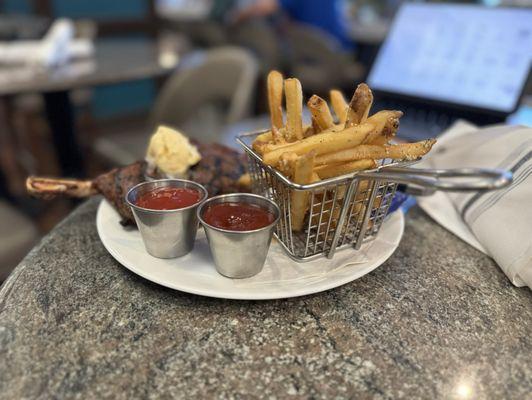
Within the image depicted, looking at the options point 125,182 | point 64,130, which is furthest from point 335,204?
point 64,130

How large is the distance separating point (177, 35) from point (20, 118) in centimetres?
231

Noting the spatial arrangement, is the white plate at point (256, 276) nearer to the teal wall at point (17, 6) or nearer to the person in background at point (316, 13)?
the person in background at point (316, 13)

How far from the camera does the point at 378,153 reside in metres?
0.85

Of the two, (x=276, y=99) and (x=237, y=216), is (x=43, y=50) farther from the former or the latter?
(x=237, y=216)

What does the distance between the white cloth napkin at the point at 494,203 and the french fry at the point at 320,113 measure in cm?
43

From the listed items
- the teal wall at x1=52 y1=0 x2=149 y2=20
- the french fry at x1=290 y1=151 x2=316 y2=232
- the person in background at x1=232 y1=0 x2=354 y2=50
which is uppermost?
the french fry at x1=290 y1=151 x2=316 y2=232

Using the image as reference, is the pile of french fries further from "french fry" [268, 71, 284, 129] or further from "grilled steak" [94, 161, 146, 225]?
"grilled steak" [94, 161, 146, 225]

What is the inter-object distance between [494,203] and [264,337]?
632mm

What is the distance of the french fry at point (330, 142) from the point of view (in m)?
0.82

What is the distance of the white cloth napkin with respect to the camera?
899 mm

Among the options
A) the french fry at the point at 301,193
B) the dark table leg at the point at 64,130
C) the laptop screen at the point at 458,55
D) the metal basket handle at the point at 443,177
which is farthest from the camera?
the dark table leg at the point at 64,130

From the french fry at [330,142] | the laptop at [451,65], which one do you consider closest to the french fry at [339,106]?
the french fry at [330,142]

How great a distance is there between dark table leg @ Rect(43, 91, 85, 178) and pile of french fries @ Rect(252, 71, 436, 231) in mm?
2123

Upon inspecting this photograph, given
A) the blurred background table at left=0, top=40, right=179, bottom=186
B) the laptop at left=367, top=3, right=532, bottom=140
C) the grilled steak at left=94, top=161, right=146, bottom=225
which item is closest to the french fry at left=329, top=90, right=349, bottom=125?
the grilled steak at left=94, top=161, right=146, bottom=225
